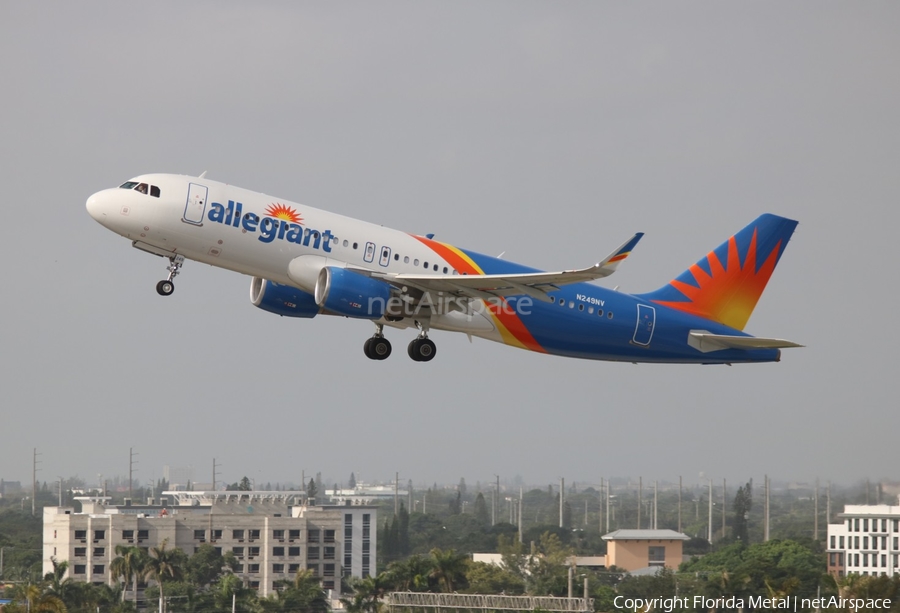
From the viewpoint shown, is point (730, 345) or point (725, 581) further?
point (725, 581)

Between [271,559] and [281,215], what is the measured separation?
76.7m

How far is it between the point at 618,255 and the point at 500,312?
8330 mm

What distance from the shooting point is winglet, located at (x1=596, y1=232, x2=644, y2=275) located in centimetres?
3812

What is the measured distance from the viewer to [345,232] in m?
42.9

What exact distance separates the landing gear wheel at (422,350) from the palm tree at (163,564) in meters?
65.6

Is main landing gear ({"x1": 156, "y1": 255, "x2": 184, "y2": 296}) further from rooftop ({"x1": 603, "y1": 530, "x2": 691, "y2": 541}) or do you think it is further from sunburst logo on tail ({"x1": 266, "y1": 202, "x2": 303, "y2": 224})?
rooftop ({"x1": 603, "y1": 530, "x2": 691, "y2": 541})

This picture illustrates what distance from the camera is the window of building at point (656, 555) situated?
133500mm

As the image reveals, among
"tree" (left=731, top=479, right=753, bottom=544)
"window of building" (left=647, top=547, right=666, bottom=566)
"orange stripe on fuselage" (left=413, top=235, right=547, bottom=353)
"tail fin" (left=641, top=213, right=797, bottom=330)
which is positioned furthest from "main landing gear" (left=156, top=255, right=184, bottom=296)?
"tree" (left=731, top=479, right=753, bottom=544)

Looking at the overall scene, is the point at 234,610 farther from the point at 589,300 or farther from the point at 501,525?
the point at 501,525

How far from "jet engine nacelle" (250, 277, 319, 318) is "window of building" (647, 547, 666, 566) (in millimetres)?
94543

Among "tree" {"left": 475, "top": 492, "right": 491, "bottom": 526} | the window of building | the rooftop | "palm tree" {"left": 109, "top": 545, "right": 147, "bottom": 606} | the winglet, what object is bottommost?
"tree" {"left": 475, "top": 492, "right": 491, "bottom": 526}

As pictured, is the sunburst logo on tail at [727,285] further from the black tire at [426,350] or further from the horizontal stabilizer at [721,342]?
the black tire at [426,350]

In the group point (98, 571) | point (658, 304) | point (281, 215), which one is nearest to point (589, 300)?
point (658, 304)

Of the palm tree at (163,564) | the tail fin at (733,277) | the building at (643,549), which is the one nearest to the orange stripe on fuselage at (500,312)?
the tail fin at (733,277)
